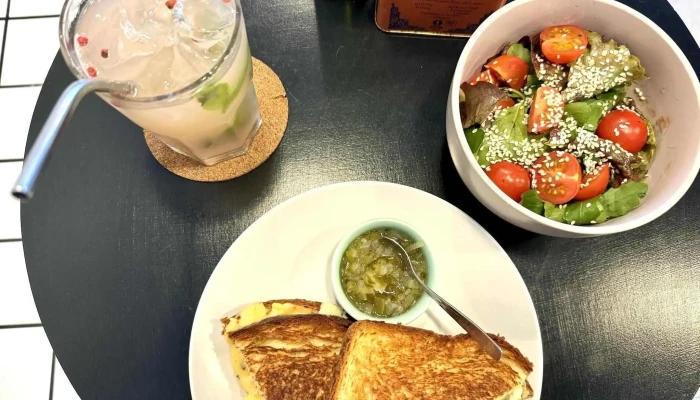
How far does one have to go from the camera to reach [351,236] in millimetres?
1256

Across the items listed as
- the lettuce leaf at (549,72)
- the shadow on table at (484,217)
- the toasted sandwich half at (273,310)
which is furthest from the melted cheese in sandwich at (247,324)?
the lettuce leaf at (549,72)

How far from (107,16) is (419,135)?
0.81 metres

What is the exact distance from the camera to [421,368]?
122 centimetres

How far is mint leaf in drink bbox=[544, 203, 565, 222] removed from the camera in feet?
3.95

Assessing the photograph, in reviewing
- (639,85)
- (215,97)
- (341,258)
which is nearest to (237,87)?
(215,97)

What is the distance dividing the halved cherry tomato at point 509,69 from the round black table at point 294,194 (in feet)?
0.75

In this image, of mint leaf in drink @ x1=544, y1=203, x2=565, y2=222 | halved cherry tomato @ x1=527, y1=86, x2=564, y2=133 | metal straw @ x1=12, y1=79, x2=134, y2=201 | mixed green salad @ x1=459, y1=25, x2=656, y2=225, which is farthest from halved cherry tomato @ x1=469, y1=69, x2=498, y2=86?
metal straw @ x1=12, y1=79, x2=134, y2=201

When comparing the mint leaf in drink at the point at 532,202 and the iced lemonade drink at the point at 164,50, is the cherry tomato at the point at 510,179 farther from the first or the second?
the iced lemonade drink at the point at 164,50

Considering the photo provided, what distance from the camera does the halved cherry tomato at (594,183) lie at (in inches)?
47.8

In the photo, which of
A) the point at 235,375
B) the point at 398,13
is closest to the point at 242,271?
the point at 235,375

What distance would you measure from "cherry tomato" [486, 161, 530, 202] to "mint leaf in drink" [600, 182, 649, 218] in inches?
6.9

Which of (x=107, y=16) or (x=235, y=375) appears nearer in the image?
(x=107, y=16)

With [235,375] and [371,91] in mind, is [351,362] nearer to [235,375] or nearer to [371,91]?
[235,375]

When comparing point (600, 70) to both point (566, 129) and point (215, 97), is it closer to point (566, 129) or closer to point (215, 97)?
point (566, 129)
